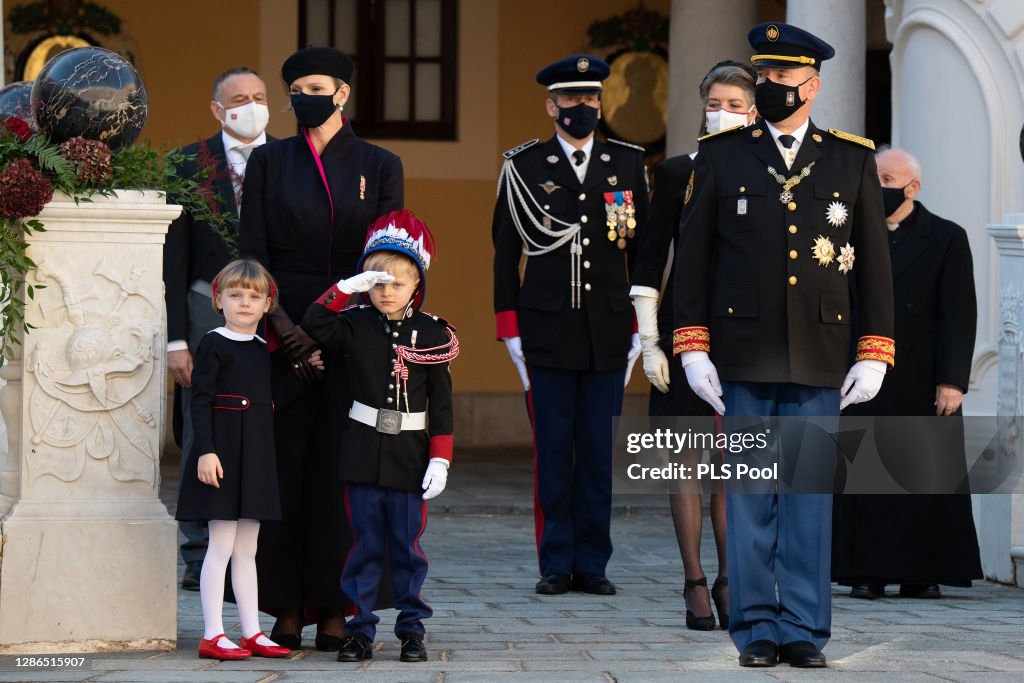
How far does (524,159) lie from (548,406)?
1.07 metres

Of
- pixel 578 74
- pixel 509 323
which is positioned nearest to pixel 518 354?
pixel 509 323

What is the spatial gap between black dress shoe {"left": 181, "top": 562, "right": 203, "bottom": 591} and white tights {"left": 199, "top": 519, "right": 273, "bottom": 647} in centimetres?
186

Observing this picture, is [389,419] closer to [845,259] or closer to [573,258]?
[845,259]

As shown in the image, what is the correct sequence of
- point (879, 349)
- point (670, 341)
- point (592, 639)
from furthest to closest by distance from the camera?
point (670, 341) < point (592, 639) < point (879, 349)

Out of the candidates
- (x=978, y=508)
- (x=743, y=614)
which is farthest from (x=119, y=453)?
(x=978, y=508)

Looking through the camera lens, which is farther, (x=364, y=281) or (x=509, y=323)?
(x=509, y=323)

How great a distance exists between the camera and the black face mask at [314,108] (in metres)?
6.36

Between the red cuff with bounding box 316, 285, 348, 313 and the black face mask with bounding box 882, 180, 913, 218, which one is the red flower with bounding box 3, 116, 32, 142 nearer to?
the red cuff with bounding box 316, 285, 348, 313

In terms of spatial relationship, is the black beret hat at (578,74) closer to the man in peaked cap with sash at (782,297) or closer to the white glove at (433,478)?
the man in peaked cap with sash at (782,297)

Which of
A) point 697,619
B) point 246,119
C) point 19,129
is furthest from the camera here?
point 246,119

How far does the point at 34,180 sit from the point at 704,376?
207 cm

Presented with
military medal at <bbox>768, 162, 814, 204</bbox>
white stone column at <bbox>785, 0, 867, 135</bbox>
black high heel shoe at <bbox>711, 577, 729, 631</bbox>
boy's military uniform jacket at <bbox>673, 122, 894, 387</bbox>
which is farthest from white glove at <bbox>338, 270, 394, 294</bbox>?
white stone column at <bbox>785, 0, 867, 135</bbox>

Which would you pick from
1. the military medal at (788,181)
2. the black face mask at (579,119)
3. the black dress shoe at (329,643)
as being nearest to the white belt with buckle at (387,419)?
the black dress shoe at (329,643)

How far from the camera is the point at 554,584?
7.88 meters
